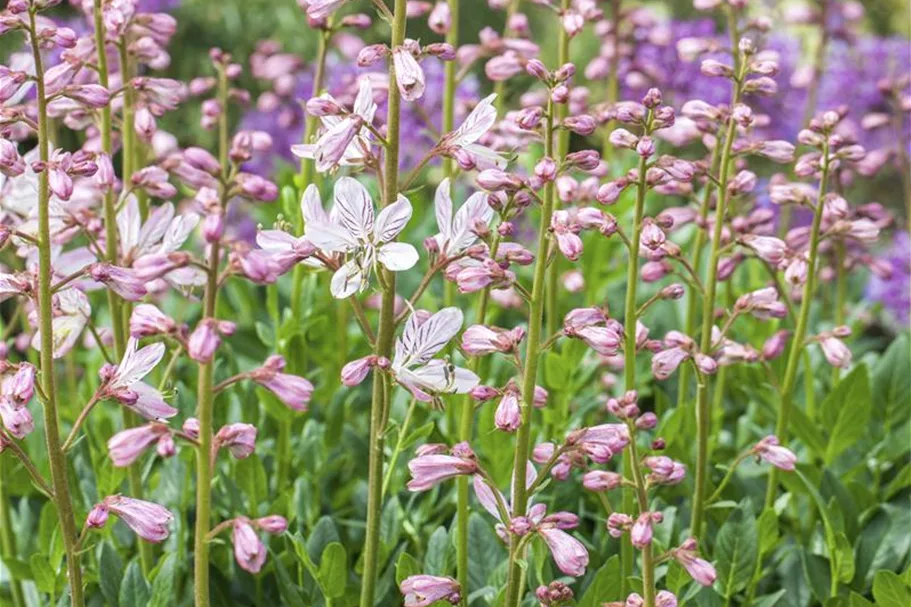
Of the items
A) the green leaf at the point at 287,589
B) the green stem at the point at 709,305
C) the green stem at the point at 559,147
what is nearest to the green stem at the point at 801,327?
the green stem at the point at 709,305

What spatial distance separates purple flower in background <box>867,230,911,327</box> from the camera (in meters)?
5.03

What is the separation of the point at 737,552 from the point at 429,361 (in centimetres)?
102

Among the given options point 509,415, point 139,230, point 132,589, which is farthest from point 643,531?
point 139,230

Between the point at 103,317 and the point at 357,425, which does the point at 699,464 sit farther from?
the point at 103,317

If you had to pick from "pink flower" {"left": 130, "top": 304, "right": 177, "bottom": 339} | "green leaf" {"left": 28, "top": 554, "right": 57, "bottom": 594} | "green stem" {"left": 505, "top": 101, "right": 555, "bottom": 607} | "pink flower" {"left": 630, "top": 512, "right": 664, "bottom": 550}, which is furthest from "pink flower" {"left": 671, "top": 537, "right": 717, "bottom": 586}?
"green leaf" {"left": 28, "top": 554, "right": 57, "bottom": 594}

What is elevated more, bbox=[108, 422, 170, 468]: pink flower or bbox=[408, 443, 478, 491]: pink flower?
bbox=[108, 422, 170, 468]: pink flower

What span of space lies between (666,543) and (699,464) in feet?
0.97

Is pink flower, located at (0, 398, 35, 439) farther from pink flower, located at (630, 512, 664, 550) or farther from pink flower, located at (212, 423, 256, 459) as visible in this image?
pink flower, located at (630, 512, 664, 550)

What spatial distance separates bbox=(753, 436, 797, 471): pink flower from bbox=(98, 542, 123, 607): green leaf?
1412 millimetres

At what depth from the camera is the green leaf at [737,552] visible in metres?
2.84

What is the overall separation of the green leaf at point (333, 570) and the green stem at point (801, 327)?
3.64 ft

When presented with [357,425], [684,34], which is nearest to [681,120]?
[357,425]

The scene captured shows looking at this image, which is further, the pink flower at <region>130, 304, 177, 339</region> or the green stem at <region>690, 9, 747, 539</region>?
the green stem at <region>690, 9, 747, 539</region>

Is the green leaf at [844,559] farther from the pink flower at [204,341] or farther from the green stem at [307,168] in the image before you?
the pink flower at [204,341]
